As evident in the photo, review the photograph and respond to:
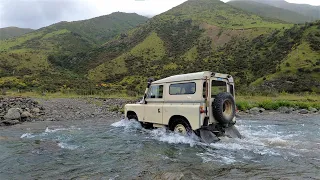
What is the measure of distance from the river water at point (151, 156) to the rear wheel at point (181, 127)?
1.08ft

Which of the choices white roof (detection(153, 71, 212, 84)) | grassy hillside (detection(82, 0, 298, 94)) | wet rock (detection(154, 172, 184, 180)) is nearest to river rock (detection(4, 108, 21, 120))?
white roof (detection(153, 71, 212, 84))

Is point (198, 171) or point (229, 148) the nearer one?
point (198, 171)

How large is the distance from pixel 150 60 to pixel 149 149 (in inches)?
3366

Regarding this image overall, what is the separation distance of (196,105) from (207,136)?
1.37 meters

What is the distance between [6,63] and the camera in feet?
299

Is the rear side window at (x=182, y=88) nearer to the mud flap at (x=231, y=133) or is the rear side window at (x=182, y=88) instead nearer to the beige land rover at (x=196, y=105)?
the beige land rover at (x=196, y=105)

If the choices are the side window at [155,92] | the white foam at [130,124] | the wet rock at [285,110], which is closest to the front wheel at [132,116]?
the white foam at [130,124]

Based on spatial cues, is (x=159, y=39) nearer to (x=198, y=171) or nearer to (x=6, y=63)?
(x=6, y=63)

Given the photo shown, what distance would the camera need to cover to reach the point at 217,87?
39.8 feet

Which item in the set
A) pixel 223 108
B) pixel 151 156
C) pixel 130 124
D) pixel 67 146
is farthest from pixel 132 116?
pixel 151 156

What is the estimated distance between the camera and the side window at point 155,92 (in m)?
13.0

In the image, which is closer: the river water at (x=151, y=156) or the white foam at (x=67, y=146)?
the river water at (x=151, y=156)

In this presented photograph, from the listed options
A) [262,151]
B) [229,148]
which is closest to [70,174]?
[229,148]

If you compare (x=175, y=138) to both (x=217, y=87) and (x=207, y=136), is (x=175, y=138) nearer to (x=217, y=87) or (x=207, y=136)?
(x=207, y=136)
